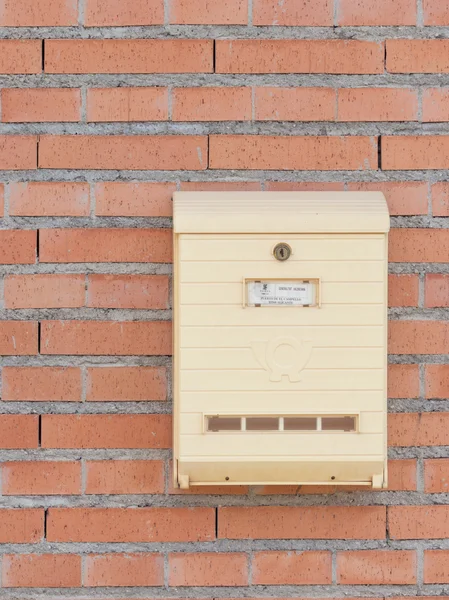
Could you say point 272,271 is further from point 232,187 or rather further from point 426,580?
point 426,580

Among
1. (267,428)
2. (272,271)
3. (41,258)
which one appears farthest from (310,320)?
(41,258)

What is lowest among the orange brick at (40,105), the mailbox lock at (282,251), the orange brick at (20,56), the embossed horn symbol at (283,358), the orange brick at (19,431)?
the orange brick at (19,431)

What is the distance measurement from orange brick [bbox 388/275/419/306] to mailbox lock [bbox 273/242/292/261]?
304 millimetres

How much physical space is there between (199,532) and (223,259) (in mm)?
634

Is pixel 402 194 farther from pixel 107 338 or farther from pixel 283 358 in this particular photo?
pixel 107 338

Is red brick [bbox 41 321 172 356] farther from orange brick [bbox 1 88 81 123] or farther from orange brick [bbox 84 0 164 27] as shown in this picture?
orange brick [bbox 84 0 164 27]

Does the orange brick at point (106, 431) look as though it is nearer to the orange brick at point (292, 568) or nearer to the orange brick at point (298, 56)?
the orange brick at point (292, 568)

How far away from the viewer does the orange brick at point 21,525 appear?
180cm

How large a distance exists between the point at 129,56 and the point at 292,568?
1213 mm

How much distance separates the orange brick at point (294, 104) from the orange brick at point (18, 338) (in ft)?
2.31

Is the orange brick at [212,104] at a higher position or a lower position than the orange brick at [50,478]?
higher

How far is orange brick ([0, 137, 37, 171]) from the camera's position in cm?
181

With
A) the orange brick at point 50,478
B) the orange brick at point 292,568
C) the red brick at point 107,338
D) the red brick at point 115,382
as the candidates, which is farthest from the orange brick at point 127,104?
the orange brick at point 292,568

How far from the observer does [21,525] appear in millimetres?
1804
